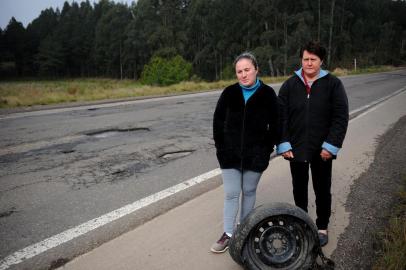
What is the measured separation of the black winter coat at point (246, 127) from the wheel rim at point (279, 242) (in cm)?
47

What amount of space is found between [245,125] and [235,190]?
60 centimetres

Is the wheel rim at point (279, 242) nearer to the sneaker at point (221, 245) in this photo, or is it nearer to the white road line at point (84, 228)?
the sneaker at point (221, 245)

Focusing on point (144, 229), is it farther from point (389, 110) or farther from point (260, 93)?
point (389, 110)

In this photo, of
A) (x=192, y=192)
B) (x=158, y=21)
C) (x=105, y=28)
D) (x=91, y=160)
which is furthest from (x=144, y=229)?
(x=105, y=28)

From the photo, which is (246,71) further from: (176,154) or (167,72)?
(167,72)

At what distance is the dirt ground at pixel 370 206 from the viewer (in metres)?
2.93

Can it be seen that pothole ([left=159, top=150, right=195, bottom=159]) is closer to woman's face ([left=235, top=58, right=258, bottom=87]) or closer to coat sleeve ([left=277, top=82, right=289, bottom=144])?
coat sleeve ([left=277, top=82, right=289, bottom=144])

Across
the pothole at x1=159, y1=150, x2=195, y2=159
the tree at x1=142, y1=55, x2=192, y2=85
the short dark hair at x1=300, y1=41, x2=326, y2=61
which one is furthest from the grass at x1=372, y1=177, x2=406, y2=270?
the tree at x1=142, y1=55, x2=192, y2=85

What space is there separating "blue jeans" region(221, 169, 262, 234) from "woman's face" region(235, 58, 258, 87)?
0.77 meters

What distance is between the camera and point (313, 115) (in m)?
3.05

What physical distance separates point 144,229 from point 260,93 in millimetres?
1748

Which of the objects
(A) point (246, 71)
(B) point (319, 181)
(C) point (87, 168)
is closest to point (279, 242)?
(B) point (319, 181)

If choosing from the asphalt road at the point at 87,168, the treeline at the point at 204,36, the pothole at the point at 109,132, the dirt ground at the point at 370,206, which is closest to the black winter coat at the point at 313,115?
the dirt ground at the point at 370,206

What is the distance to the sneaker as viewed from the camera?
303cm
